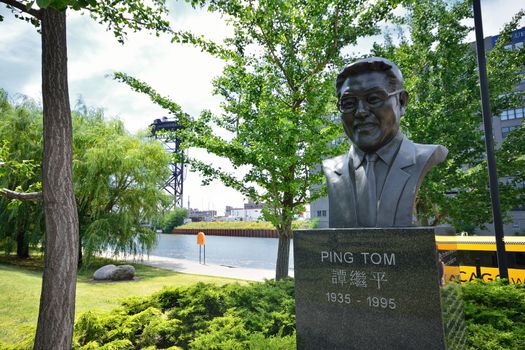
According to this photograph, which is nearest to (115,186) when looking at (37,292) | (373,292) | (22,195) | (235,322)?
(37,292)

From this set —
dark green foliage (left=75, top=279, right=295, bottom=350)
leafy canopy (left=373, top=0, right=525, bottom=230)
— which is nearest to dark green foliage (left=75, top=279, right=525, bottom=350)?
dark green foliage (left=75, top=279, right=295, bottom=350)

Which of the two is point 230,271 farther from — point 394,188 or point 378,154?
point 394,188

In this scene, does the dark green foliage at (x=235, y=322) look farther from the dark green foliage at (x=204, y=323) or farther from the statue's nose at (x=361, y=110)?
the statue's nose at (x=361, y=110)

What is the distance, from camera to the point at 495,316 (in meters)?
5.32

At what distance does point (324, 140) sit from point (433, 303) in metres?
5.77

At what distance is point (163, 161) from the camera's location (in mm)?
18344

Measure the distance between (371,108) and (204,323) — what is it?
431 cm

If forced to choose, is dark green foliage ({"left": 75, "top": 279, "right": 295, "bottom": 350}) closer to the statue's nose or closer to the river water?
the statue's nose

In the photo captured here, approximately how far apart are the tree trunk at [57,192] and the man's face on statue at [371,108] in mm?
3961

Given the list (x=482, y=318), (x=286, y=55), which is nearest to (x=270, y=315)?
(x=482, y=318)

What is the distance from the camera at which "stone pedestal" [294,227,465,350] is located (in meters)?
3.23

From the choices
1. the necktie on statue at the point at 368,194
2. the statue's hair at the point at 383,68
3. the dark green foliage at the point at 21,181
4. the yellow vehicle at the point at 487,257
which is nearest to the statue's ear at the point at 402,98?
the statue's hair at the point at 383,68

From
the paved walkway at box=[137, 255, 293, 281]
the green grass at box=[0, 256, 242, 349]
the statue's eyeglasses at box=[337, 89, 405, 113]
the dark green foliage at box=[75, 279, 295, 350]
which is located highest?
the statue's eyeglasses at box=[337, 89, 405, 113]

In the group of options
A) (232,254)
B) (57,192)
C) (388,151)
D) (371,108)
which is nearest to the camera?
(371,108)
